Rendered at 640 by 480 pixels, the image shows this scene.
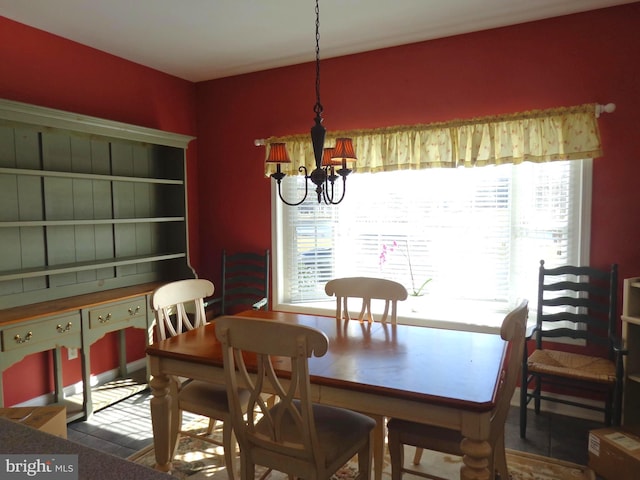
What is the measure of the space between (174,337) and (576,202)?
2.61m

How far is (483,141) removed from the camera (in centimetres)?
307

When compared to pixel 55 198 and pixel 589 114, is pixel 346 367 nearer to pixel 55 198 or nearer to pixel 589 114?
pixel 589 114

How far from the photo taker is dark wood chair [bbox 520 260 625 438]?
259 centimetres

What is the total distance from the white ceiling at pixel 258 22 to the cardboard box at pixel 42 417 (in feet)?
7.46

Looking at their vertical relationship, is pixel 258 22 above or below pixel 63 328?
above

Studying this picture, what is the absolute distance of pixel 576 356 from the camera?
276 cm

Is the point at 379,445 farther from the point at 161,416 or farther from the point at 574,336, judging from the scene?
the point at 574,336

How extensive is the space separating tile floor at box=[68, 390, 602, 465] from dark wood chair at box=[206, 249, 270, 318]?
111 cm

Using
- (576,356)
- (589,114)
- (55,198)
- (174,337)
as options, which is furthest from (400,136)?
(55,198)

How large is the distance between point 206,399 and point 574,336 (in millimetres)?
2288

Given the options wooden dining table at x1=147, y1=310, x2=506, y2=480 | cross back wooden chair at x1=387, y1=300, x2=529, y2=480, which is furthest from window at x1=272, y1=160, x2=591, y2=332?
cross back wooden chair at x1=387, y1=300, x2=529, y2=480

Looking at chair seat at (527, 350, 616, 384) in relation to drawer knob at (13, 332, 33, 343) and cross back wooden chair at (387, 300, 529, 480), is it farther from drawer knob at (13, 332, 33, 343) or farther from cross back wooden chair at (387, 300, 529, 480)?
drawer knob at (13, 332, 33, 343)

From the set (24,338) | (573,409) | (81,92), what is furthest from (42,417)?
(573,409)

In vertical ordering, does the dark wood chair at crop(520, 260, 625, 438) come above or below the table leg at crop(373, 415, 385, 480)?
above
